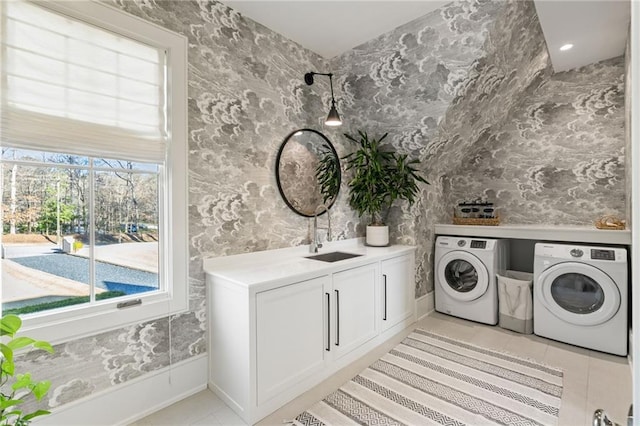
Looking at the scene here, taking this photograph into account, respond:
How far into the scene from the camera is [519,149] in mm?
3734

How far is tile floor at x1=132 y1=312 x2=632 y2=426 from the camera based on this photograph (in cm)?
185

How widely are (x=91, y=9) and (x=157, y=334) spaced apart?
1.94 meters

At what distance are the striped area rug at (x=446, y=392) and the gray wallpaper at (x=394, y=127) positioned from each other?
97cm

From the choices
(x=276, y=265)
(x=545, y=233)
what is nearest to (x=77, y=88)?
(x=276, y=265)

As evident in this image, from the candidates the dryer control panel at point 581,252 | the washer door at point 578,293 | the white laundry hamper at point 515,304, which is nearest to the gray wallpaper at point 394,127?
the white laundry hamper at point 515,304

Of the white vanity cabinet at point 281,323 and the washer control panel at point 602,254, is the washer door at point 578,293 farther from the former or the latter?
the white vanity cabinet at point 281,323

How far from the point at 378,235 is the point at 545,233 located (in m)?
1.61

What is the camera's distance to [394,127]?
3.18 meters

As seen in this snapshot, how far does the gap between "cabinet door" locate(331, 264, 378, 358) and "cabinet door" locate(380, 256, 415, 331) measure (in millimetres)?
168

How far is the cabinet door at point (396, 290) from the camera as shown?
287 centimetres

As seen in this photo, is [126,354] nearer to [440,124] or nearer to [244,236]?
[244,236]

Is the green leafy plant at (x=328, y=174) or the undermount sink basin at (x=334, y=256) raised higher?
the green leafy plant at (x=328, y=174)

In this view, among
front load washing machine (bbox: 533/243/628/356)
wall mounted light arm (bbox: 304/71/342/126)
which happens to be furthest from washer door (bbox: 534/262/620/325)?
wall mounted light arm (bbox: 304/71/342/126)

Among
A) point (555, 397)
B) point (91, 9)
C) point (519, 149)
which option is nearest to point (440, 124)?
point (519, 149)
